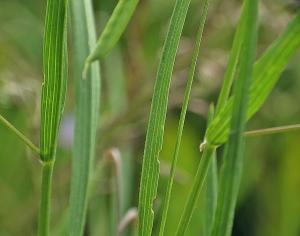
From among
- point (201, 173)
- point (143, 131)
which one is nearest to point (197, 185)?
point (201, 173)

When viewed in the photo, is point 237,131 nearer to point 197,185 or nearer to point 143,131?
point 197,185

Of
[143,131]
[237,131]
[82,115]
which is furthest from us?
[143,131]

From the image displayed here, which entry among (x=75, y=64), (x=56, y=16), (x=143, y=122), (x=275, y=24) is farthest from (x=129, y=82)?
(x=56, y=16)

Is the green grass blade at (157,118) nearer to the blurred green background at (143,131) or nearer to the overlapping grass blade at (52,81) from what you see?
the overlapping grass blade at (52,81)

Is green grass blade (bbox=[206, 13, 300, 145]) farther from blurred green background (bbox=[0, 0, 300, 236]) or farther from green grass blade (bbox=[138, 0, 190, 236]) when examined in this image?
blurred green background (bbox=[0, 0, 300, 236])

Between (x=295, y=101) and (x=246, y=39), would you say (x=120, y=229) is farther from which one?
(x=295, y=101)

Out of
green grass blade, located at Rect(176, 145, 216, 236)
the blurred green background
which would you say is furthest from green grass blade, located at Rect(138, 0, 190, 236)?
the blurred green background
